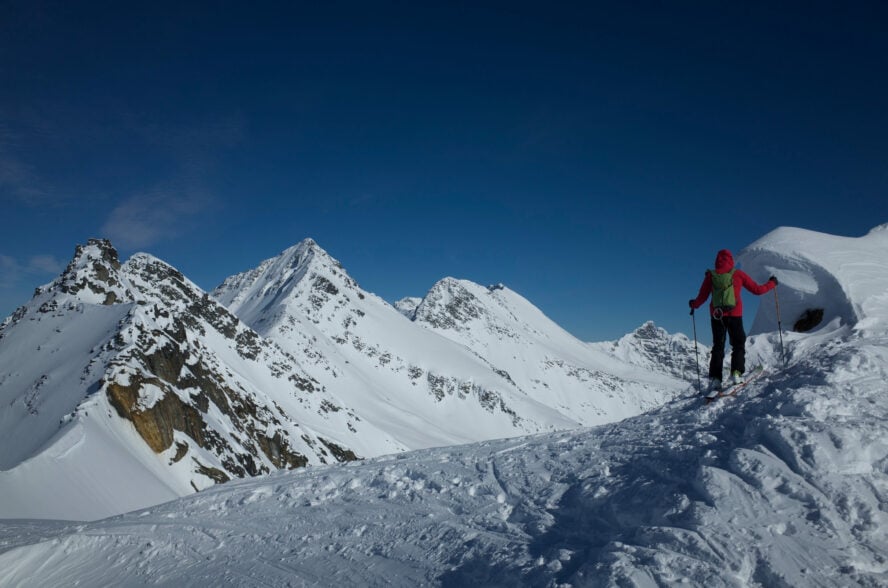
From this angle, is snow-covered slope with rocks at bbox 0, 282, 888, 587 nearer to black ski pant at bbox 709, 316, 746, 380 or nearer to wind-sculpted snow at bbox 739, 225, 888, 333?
black ski pant at bbox 709, 316, 746, 380

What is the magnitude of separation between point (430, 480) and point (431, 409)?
118m

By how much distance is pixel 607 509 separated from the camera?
6.01m

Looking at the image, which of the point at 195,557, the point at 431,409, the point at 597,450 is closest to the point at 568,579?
the point at 597,450

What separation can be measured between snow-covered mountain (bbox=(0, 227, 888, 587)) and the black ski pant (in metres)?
0.54

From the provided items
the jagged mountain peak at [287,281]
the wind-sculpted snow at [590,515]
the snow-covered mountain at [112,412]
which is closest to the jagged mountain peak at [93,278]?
the snow-covered mountain at [112,412]

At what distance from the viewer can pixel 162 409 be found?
1304 inches

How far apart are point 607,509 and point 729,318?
15.1 feet

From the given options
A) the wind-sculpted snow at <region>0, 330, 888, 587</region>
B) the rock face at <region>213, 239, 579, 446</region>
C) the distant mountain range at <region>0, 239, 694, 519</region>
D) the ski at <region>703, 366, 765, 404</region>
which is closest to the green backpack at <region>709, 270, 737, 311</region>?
the ski at <region>703, 366, 765, 404</region>

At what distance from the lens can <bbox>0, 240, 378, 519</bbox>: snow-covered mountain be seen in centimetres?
2316

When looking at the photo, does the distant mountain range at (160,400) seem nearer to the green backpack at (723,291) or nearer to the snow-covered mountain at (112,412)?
the snow-covered mountain at (112,412)

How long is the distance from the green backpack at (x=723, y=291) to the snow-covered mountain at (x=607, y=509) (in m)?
1.36

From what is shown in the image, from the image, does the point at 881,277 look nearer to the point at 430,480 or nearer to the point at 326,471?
the point at 430,480

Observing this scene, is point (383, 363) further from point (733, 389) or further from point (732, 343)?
point (733, 389)

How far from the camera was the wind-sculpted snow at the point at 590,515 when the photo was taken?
4613 mm
